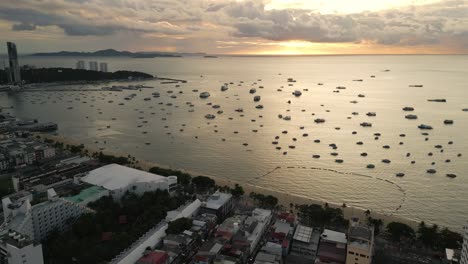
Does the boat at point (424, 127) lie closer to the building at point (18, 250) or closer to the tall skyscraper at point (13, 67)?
the building at point (18, 250)

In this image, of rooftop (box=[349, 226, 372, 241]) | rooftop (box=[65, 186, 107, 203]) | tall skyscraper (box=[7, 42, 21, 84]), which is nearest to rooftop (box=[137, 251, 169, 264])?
rooftop (box=[65, 186, 107, 203])

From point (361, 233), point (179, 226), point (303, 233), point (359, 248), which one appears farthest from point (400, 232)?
point (179, 226)

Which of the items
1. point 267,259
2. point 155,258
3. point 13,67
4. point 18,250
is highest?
point 13,67

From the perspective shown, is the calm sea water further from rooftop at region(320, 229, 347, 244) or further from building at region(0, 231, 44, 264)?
building at region(0, 231, 44, 264)

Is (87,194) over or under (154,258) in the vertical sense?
over

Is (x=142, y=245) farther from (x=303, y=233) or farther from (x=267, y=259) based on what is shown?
(x=303, y=233)

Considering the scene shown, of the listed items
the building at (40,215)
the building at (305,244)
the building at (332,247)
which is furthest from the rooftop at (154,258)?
the building at (332,247)
